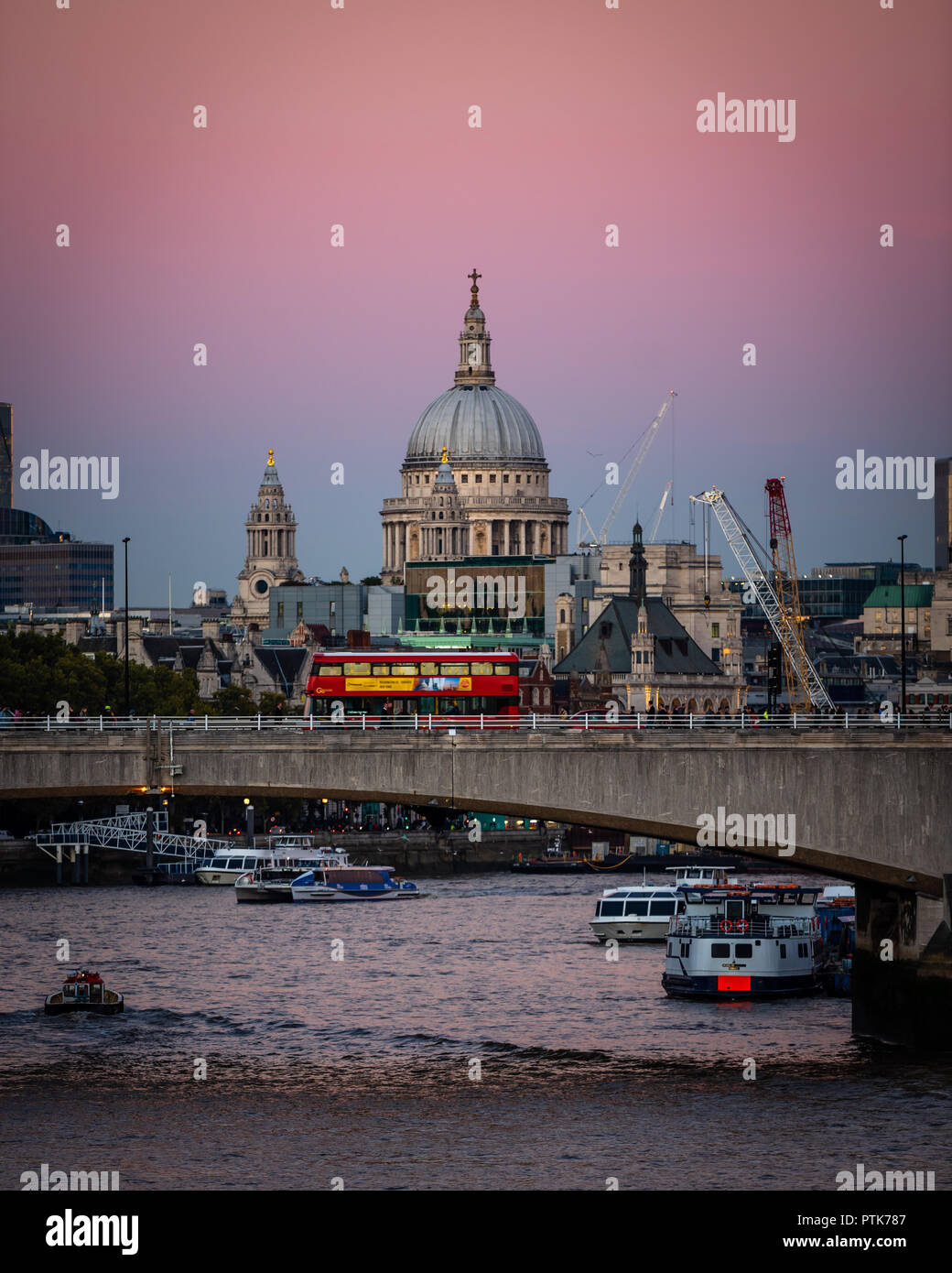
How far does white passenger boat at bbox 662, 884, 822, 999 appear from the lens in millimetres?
87562

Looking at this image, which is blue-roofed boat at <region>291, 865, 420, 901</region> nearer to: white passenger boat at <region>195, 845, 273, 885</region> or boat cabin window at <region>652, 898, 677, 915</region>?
white passenger boat at <region>195, 845, 273, 885</region>

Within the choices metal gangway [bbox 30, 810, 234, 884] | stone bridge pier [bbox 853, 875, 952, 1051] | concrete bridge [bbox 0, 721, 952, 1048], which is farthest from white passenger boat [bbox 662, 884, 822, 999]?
metal gangway [bbox 30, 810, 234, 884]

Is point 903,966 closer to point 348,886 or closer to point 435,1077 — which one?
point 435,1077

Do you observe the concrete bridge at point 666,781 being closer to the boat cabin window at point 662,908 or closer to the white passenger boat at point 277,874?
the boat cabin window at point 662,908

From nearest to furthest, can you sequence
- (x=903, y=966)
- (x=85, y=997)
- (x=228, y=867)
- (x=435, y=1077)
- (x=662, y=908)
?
1. (x=435, y=1077)
2. (x=903, y=966)
3. (x=85, y=997)
4. (x=662, y=908)
5. (x=228, y=867)

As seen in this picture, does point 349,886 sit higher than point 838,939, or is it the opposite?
point 838,939

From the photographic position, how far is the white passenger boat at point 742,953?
287 feet

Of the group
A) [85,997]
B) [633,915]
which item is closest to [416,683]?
[633,915]

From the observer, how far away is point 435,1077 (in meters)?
69.1

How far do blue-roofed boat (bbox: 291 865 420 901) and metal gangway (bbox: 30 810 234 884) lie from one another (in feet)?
38.8

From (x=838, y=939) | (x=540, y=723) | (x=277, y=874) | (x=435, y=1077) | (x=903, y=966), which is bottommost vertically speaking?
(x=435, y=1077)

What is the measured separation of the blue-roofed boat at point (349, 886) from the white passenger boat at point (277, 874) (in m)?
0.53

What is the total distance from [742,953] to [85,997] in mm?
22860

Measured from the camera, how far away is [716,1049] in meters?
74.9
